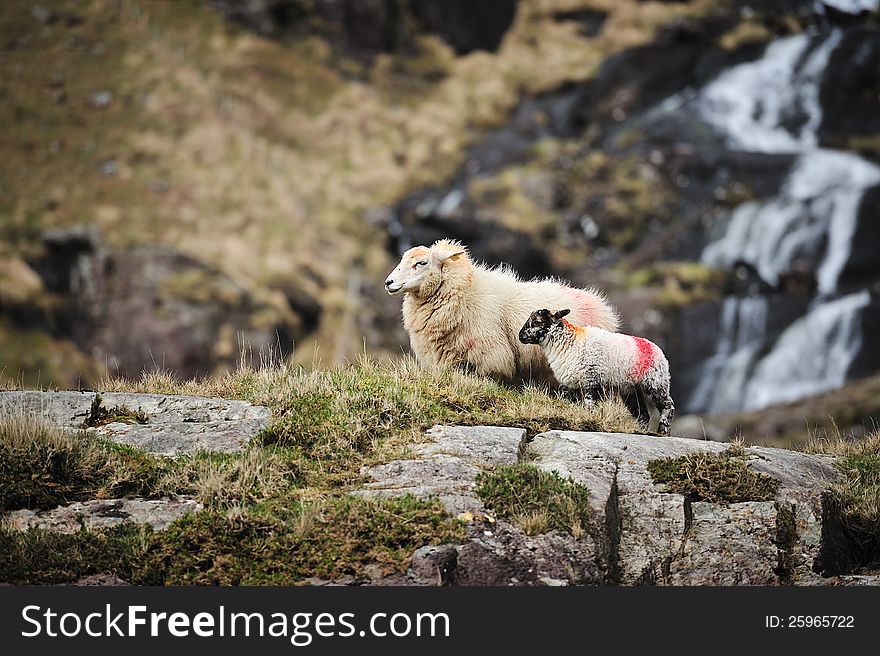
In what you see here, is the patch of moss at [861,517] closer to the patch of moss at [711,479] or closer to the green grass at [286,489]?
the patch of moss at [711,479]

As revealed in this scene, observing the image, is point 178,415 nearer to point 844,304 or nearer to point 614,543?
point 614,543

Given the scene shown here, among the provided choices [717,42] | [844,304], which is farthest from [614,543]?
[717,42]

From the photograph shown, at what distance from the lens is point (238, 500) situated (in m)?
9.73

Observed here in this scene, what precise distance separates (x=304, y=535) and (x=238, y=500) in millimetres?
951

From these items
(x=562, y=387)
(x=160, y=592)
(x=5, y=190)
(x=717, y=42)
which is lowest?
(x=160, y=592)

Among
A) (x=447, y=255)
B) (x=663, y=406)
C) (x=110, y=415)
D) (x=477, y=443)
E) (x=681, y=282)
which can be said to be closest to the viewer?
(x=477, y=443)

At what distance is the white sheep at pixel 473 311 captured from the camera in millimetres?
13789

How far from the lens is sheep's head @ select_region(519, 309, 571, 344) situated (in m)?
13.0

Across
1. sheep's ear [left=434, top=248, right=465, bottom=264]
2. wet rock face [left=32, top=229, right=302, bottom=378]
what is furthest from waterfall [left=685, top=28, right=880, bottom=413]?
sheep's ear [left=434, top=248, right=465, bottom=264]

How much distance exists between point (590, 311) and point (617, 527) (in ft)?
16.2

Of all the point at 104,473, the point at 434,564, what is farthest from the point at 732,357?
the point at 104,473

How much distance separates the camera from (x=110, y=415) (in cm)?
1159

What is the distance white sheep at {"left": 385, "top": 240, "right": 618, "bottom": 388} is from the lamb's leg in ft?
5.22

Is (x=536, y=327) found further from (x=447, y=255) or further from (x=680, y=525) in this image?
(x=680, y=525)
